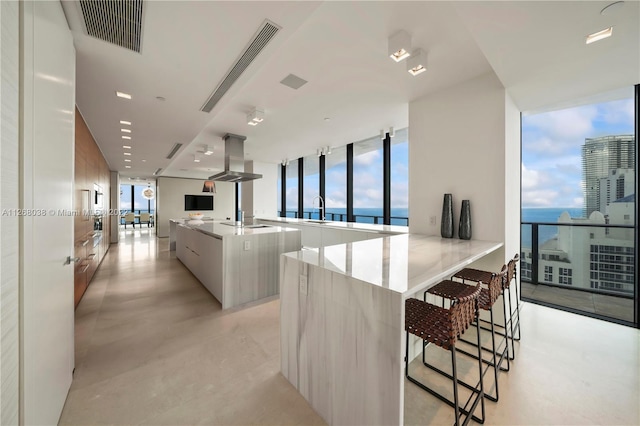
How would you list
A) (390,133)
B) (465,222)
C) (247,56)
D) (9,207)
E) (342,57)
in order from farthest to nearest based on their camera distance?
1. (390,133)
2. (465,222)
3. (342,57)
4. (247,56)
5. (9,207)

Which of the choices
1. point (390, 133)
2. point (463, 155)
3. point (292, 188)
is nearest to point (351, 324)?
point (463, 155)

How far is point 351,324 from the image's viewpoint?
1.31 metres

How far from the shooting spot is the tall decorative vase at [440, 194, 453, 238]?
109 inches

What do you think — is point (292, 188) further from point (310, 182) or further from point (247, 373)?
point (247, 373)

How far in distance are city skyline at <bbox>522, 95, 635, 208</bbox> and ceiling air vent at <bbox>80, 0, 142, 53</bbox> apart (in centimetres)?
418

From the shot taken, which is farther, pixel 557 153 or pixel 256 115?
pixel 256 115

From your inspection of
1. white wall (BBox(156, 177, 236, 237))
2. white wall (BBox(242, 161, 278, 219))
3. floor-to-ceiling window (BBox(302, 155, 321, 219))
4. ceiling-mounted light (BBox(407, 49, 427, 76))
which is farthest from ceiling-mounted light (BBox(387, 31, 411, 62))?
white wall (BBox(156, 177, 236, 237))

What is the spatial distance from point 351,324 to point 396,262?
1.67ft

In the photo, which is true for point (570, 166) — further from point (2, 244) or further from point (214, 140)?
point (214, 140)

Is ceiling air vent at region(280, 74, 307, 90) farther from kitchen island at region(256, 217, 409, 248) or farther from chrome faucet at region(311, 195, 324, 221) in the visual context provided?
chrome faucet at region(311, 195, 324, 221)

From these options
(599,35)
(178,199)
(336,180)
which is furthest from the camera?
(178,199)

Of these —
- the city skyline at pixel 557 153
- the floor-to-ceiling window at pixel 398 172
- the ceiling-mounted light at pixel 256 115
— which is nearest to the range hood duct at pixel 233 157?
the ceiling-mounted light at pixel 256 115

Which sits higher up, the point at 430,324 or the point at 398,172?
the point at 398,172

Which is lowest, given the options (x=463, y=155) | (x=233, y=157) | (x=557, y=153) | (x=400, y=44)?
(x=463, y=155)
